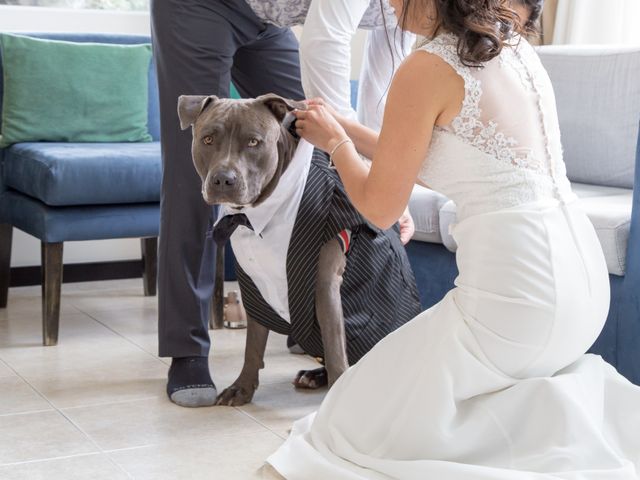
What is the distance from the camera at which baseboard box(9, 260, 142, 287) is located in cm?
387

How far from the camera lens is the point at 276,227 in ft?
7.04

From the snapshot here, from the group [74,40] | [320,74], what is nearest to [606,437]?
[320,74]

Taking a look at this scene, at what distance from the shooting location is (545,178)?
169cm

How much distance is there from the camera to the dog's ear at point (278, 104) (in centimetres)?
213

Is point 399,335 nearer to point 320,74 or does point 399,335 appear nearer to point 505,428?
point 505,428

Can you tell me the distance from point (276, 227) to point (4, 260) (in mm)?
1684

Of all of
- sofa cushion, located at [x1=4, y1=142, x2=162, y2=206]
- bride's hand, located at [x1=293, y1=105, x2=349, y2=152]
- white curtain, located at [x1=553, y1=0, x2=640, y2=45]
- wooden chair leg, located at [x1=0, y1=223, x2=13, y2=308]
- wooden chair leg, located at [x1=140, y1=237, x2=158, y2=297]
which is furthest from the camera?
wooden chair leg, located at [x1=140, y1=237, x2=158, y2=297]

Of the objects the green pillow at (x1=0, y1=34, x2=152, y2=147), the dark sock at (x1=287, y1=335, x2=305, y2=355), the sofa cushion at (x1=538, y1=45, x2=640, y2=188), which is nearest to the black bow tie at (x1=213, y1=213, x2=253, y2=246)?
the dark sock at (x1=287, y1=335, x2=305, y2=355)

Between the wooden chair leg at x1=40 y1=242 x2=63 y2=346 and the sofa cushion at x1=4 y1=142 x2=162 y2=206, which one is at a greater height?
the sofa cushion at x1=4 y1=142 x2=162 y2=206

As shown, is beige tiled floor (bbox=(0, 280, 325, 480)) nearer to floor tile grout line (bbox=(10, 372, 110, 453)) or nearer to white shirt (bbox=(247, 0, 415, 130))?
floor tile grout line (bbox=(10, 372, 110, 453))

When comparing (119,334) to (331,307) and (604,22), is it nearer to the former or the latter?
(331,307)

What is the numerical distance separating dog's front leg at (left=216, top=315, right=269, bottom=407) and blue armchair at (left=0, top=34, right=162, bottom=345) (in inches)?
33.9

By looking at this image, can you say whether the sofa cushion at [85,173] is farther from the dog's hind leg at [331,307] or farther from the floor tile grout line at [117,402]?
the dog's hind leg at [331,307]

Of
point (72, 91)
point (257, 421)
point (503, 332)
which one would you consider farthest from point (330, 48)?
point (72, 91)
